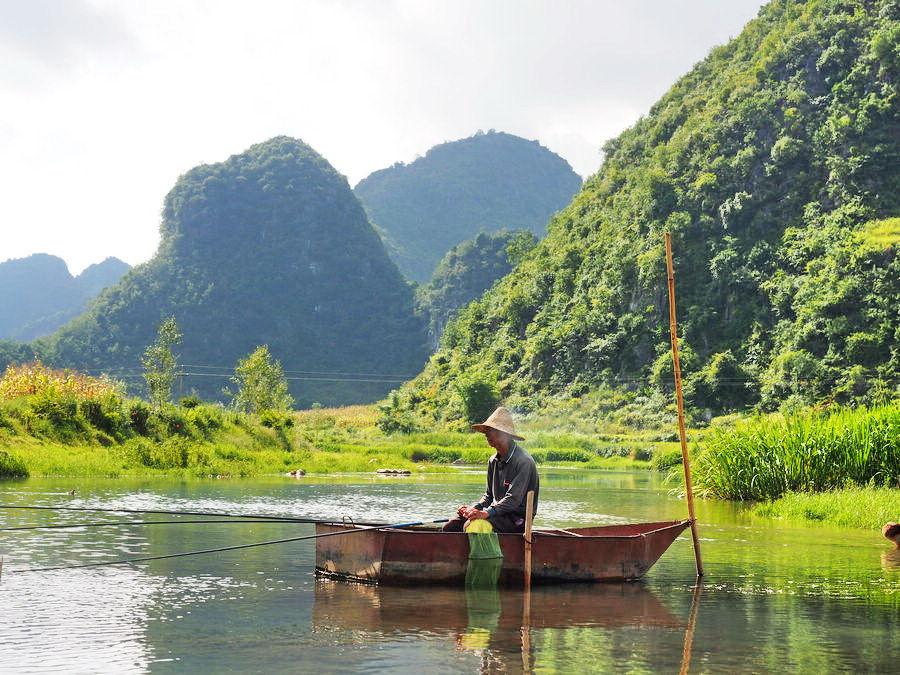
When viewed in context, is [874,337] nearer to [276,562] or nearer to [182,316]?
[276,562]

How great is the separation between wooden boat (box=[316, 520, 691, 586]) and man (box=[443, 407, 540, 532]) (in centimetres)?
33

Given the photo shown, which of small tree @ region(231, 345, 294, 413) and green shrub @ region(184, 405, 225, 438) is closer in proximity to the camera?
green shrub @ region(184, 405, 225, 438)

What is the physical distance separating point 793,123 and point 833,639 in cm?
8546

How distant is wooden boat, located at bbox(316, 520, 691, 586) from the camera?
11.7m

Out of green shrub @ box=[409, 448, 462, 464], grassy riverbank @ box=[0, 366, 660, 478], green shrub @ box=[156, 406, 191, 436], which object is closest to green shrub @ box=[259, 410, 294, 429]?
grassy riverbank @ box=[0, 366, 660, 478]

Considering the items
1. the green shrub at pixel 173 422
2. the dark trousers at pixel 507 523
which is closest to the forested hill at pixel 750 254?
the green shrub at pixel 173 422

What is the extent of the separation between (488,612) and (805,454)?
12261 millimetres

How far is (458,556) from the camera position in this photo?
1166 centimetres

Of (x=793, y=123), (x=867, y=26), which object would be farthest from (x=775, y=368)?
(x=867, y=26)

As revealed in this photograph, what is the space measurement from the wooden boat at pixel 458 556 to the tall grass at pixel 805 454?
8.60m

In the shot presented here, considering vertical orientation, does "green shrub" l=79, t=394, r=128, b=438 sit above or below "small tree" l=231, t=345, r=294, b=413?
below

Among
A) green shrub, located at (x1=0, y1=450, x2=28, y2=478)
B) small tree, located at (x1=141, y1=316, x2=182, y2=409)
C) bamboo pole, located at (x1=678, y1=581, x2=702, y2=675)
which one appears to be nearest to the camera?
bamboo pole, located at (x1=678, y1=581, x2=702, y2=675)

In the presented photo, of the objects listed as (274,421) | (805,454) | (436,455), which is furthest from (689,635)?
(436,455)

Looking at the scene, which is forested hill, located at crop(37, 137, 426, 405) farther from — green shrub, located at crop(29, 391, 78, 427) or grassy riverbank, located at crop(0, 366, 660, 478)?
green shrub, located at crop(29, 391, 78, 427)
